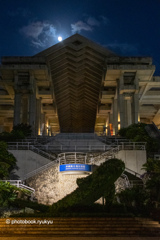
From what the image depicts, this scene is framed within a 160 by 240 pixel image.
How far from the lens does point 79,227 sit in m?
13.1

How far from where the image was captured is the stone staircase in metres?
12.6

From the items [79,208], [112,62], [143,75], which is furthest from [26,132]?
[79,208]

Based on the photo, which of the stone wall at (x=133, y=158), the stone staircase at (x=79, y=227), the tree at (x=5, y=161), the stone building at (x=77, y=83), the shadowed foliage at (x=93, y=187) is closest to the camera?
the stone staircase at (x=79, y=227)

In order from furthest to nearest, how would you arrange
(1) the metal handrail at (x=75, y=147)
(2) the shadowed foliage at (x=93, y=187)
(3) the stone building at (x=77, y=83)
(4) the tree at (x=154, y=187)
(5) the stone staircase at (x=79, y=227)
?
(3) the stone building at (x=77, y=83) → (1) the metal handrail at (x=75, y=147) → (4) the tree at (x=154, y=187) → (2) the shadowed foliage at (x=93, y=187) → (5) the stone staircase at (x=79, y=227)

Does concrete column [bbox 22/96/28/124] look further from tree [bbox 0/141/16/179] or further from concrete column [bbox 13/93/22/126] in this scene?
tree [bbox 0/141/16/179]

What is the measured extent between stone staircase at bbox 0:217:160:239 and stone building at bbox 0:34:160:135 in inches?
1059

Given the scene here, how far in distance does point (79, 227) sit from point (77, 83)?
3976 cm

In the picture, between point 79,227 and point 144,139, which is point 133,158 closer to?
point 144,139

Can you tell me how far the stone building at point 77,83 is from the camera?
3962 centimetres

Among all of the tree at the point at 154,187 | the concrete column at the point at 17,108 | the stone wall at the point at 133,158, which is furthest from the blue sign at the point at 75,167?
the concrete column at the point at 17,108

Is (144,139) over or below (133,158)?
over

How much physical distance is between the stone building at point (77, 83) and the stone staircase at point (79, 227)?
26.9 m

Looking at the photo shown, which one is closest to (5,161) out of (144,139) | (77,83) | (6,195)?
(6,195)

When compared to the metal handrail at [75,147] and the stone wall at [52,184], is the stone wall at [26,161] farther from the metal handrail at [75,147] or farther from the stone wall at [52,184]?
the stone wall at [52,184]
